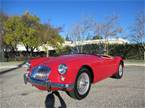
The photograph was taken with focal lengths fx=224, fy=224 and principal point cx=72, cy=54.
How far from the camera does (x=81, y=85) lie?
577cm

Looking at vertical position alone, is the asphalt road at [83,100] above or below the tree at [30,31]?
below

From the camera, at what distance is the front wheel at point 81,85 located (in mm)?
5516

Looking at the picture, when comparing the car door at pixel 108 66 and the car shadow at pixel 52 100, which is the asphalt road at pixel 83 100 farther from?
the car door at pixel 108 66

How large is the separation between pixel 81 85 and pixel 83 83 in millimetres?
96

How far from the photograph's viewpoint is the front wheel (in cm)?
552

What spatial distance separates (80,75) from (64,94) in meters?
0.76

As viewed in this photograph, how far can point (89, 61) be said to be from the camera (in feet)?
19.8

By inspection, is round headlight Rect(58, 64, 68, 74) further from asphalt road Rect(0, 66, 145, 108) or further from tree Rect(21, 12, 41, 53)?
tree Rect(21, 12, 41, 53)

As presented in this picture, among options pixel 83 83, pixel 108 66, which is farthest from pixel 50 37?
pixel 83 83

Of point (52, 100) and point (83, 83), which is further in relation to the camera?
point (83, 83)

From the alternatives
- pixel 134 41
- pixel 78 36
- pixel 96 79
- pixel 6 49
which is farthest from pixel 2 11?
pixel 96 79

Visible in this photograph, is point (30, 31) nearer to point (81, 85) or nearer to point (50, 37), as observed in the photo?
point (50, 37)

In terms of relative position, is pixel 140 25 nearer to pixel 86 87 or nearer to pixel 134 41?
pixel 134 41

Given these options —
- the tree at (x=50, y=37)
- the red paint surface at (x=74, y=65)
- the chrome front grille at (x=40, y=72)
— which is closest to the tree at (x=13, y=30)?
the tree at (x=50, y=37)
